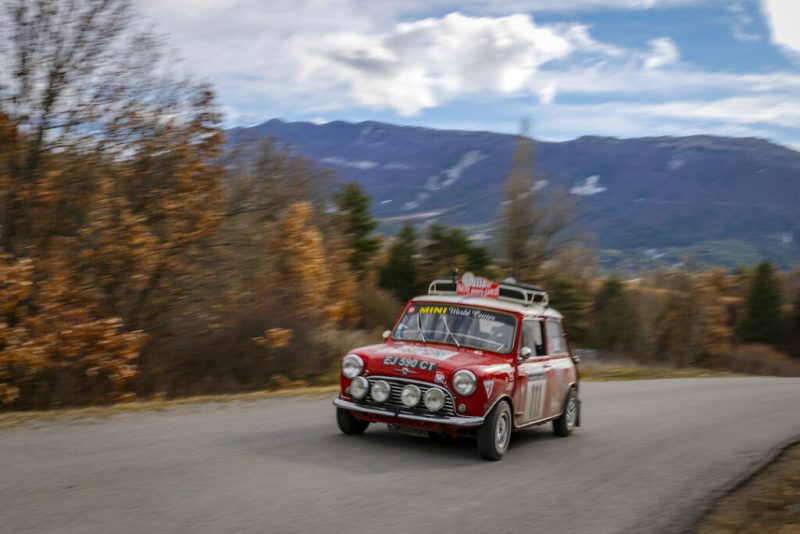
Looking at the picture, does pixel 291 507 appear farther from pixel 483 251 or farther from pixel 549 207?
pixel 483 251

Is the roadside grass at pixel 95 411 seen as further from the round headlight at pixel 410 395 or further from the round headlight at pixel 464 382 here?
the round headlight at pixel 464 382

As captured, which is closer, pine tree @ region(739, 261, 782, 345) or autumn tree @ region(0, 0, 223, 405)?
autumn tree @ region(0, 0, 223, 405)

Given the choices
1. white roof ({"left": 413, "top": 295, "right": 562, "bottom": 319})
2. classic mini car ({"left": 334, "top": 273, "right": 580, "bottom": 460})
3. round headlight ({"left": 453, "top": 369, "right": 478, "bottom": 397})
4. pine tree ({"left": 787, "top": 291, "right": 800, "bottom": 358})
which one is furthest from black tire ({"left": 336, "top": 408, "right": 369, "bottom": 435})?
pine tree ({"left": 787, "top": 291, "right": 800, "bottom": 358})

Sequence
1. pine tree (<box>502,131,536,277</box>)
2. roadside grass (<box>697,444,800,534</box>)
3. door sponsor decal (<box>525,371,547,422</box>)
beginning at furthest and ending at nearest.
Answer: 1. pine tree (<box>502,131,536,277</box>)
2. door sponsor decal (<box>525,371,547,422</box>)
3. roadside grass (<box>697,444,800,534</box>)

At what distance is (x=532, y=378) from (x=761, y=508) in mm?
3309

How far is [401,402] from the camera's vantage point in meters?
9.41

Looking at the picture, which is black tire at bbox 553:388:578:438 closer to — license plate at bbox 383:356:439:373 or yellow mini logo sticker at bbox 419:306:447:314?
yellow mini logo sticker at bbox 419:306:447:314

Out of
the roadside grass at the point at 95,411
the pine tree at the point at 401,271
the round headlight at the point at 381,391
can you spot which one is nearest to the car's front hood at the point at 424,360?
the round headlight at the point at 381,391

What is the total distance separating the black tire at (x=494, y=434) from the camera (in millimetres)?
9383

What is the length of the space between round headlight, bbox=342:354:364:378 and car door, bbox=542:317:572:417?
2745 millimetres

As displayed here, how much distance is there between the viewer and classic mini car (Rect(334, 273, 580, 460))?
30.5 feet

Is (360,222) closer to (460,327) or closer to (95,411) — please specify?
(95,411)

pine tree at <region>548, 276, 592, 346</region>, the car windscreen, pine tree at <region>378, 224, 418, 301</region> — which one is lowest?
pine tree at <region>548, 276, 592, 346</region>

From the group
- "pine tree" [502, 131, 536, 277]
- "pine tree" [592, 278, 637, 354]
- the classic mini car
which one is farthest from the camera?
"pine tree" [592, 278, 637, 354]
